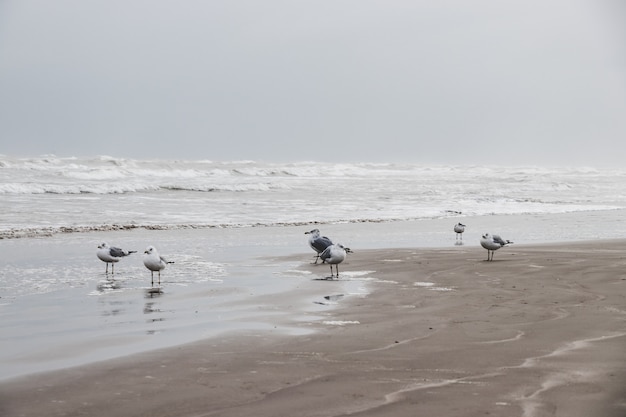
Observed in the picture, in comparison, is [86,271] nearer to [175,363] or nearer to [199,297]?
[199,297]

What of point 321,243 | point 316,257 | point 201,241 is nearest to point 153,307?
point 321,243

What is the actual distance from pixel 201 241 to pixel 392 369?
11.2 meters

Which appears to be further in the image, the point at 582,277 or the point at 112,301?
the point at 582,277

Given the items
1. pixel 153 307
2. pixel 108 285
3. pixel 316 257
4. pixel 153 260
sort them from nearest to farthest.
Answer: pixel 153 307 < pixel 108 285 < pixel 153 260 < pixel 316 257

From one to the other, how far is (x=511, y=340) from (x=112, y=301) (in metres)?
4.37

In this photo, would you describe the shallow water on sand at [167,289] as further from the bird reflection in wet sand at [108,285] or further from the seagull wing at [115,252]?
the seagull wing at [115,252]

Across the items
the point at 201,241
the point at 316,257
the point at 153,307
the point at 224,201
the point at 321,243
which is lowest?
the point at 153,307

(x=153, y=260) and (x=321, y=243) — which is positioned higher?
(x=321, y=243)

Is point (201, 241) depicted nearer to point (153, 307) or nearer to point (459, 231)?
point (459, 231)

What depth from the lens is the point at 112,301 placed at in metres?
8.17

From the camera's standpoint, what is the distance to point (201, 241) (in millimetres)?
15586

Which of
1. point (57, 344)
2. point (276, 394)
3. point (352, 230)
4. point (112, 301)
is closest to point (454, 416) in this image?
point (276, 394)

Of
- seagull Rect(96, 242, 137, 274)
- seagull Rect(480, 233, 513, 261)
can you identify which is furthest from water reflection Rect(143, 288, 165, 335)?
seagull Rect(480, 233, 513, 261)

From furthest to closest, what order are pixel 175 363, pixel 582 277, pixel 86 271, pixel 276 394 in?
pixel 86 271 → pixel 582 277 → pixel 175 363 → pixel 276 394
